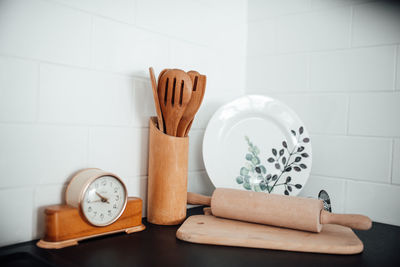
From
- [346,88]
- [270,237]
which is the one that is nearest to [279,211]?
[270,237]

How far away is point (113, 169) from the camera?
87 centimetres

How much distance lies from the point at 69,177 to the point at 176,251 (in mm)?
288

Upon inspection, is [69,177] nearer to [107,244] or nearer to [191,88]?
[107,244]

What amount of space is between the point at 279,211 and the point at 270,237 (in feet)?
0.25

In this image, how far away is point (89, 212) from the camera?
0.73 metres

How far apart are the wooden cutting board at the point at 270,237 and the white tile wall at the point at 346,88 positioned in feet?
0.75

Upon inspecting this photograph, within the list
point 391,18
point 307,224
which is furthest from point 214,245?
point 391,18

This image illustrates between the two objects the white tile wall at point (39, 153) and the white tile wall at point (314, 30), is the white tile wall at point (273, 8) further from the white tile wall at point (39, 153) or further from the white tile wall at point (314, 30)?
the white tile wall at point (39, 153)

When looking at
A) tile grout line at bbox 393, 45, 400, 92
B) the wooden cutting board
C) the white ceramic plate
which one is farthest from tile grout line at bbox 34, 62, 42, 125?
tile grout line at bbox 393, 45, 400, 92

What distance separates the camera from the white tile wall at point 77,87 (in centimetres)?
70

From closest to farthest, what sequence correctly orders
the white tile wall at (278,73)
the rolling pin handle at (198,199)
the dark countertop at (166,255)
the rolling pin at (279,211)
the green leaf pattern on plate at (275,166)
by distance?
the dark countertop at (166,255) < the rolling pin at (279,211) < the rolling pin handle at (198,199) < the green leaf pattern on plate at (275,166) < the white tile wall at (278,73)

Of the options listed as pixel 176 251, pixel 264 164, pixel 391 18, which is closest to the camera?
pixel 176 251

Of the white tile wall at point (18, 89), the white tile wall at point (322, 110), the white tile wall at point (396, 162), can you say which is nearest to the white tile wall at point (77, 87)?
the white tile wall at point (18, 89)

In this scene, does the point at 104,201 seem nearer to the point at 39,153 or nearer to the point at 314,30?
the point at 39,153
